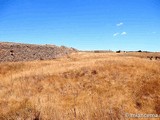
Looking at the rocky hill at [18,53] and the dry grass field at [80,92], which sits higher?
the rocky hill at [18,53]

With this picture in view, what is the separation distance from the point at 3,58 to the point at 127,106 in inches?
672

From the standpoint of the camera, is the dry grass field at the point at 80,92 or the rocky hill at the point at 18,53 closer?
the dry grass field at the point at 80,92

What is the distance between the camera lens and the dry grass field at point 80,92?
1377cm

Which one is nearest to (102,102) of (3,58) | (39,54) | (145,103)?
(145,103)

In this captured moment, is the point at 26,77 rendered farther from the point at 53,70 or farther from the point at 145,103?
the point at 145,103

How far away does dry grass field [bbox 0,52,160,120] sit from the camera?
45.2 feet

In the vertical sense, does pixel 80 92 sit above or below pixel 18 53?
below

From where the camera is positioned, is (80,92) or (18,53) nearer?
(80,92)

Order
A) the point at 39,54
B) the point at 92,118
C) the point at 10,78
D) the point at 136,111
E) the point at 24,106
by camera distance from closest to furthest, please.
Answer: the point at 92,118
the point at 24,106
the point at 136,111
the point at 10,78
the point at 39,54

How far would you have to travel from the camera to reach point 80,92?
17.5 meters

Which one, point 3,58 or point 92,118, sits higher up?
point 3,58

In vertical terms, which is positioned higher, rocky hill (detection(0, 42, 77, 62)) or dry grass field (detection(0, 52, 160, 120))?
rocky hill (detection(0, 42, 77, 62))

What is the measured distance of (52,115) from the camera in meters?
13.4

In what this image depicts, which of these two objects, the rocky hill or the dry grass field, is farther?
the rocky hill
